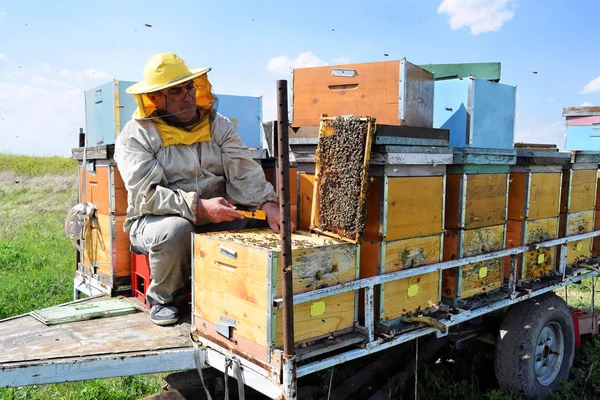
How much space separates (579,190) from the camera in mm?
4262

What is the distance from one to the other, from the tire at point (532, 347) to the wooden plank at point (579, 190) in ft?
2.51

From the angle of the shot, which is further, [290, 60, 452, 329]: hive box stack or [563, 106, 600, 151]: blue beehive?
[563, 106, 600, 151]: blue beehive

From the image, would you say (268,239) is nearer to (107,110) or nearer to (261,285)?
(261,285)

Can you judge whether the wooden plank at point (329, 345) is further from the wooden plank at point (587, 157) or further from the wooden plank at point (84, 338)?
the wooden plank at point (587, 157)

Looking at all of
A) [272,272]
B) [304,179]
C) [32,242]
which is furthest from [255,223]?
[32,242]

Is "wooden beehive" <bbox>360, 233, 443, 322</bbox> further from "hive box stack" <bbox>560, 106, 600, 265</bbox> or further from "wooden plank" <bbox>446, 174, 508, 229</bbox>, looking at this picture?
"hive box stack" <bbox>560, 106, 600, 265</bbox>

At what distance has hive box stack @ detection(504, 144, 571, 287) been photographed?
3.59 m

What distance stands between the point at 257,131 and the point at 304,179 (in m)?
3.14

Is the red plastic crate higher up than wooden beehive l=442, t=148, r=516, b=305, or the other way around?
wooden beehive l=442, t=148, r=516, b=305

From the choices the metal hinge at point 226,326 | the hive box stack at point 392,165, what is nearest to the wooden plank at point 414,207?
the hive box stack at point 392,165

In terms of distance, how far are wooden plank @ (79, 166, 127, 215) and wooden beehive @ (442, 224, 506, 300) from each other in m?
2.13

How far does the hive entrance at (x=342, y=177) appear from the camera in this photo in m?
2.56

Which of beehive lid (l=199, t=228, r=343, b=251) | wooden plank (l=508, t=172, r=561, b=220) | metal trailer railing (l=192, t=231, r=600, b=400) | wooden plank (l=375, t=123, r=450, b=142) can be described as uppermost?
wooden plank (l=375, t=123, r=450, b=142)

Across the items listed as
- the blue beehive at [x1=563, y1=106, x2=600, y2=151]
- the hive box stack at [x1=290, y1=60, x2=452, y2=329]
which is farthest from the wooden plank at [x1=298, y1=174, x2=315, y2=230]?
the blue beehive at [x1=563, y1=106, x2=600, y2=151]
